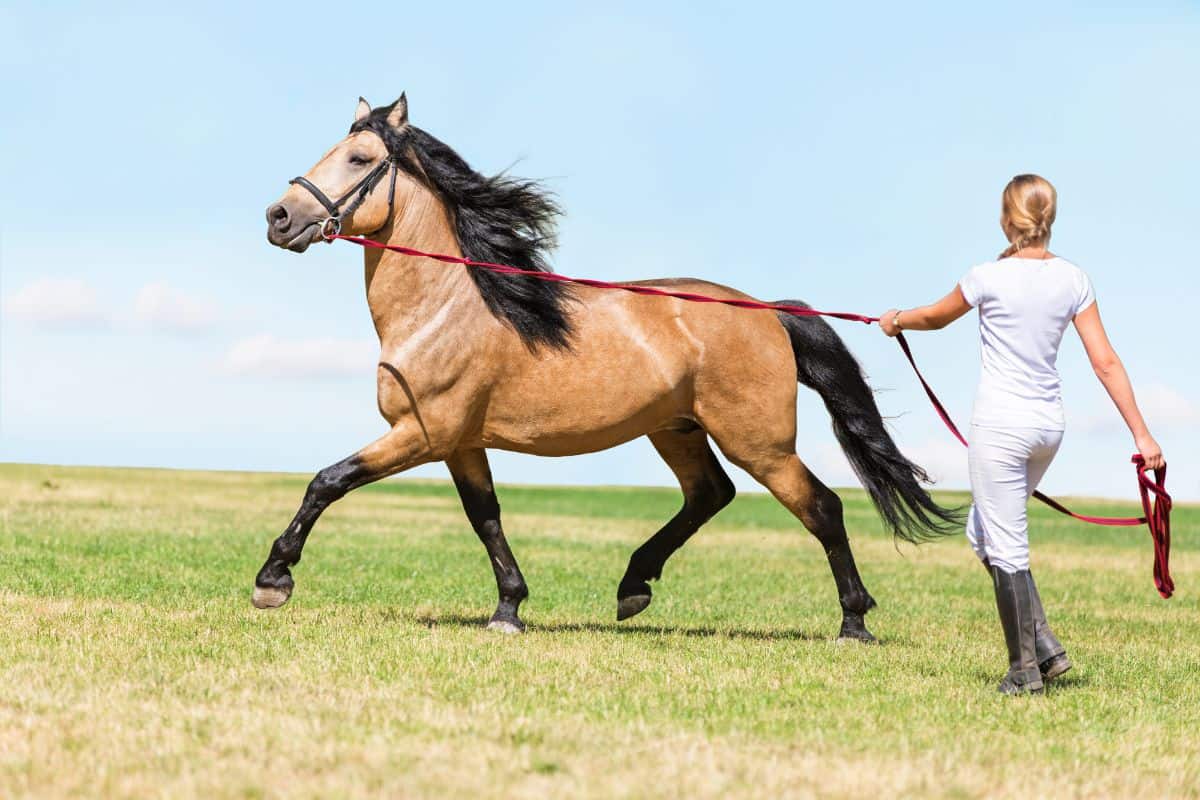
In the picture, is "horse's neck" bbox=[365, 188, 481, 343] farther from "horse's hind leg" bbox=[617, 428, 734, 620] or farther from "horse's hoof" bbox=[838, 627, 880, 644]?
"horse's hoof" bbox=[838, 627, 880, 644]

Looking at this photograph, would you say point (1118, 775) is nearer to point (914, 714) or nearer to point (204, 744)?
point (914, 714)

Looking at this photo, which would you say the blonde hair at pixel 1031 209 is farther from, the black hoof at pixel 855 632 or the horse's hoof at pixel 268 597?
the horse's hoof at pixel 268 597

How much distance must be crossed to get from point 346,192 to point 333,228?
22cm

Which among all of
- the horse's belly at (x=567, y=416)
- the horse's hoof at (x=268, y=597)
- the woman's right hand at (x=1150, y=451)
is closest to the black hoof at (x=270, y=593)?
the horse's hoof at (x=268, y=597)

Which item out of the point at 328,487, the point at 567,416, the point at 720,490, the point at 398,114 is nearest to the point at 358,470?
the point at 328,487

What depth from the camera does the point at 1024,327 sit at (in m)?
5.90

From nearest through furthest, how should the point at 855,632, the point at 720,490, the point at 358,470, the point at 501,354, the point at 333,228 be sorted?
the point at 358,470, the point at 333,228, the point at 501,354, the point at 855,632, the point at 720,490

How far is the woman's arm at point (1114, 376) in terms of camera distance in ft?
19.8

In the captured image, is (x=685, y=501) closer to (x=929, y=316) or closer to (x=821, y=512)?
(x=821, y=512)

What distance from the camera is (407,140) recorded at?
782 cm

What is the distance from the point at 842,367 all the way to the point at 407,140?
3.08m

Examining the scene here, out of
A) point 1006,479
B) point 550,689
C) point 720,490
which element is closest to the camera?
point 550,689

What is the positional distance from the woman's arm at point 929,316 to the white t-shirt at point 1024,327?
0.11 metres

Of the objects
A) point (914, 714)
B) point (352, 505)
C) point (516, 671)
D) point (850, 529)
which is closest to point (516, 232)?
point (516, 671)
